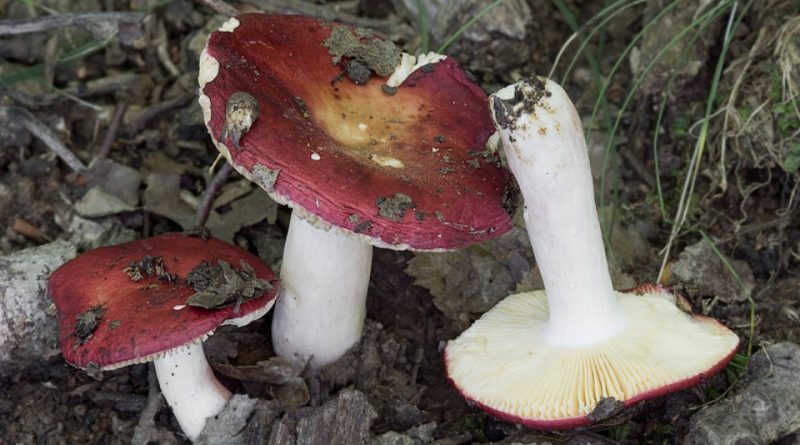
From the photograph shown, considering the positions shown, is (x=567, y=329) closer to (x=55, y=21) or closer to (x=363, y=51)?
(x=363, y=51)

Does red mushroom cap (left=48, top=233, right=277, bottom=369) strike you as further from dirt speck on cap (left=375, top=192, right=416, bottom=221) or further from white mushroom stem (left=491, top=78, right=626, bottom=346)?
white mushroom stem (left=491, top=78, right=626, bottom=346)

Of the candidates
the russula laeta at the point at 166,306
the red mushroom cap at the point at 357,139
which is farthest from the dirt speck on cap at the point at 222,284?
the red mushroom cap at the point at 357,139

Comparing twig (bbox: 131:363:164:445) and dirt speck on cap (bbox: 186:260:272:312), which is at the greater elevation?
dirt speck on cap (bbox: 186:260:272:312)

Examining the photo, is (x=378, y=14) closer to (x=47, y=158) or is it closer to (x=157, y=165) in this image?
(x=157, y=165)

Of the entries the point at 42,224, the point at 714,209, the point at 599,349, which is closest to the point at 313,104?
the point at 599,349

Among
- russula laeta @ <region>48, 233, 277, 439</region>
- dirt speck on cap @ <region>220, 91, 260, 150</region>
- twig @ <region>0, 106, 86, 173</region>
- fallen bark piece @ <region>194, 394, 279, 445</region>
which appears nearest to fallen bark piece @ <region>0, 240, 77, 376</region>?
russula laeta @ <region>48, 233, 277, 439</region>

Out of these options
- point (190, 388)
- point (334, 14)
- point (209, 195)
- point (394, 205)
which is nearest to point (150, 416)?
point (190, 388)
